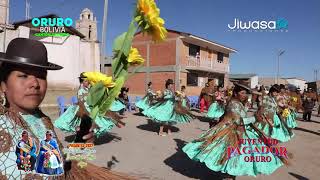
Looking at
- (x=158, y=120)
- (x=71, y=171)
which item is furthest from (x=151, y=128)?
(x=71, y=171)

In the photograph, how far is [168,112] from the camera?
11.5m

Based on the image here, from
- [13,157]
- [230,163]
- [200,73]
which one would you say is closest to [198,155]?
[230,163]

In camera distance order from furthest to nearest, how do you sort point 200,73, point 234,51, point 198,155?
point 234,51 < point 200,73 < point 198,155

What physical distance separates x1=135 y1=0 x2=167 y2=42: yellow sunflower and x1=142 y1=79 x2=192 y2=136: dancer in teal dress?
9.65 meters

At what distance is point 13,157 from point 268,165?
4.74m

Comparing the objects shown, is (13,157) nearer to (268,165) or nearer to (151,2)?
(151,2)

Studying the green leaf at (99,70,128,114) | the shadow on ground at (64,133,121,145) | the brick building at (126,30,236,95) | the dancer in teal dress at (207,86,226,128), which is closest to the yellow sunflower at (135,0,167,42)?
the green leaf at (99,70,128,114)

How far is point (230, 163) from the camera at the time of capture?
18.9ft

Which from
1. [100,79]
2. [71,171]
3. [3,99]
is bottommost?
[71,171]

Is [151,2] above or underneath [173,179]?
above

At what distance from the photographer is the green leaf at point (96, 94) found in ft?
6.28

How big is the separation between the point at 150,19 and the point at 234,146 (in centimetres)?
451

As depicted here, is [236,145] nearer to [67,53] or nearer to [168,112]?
[168,112]

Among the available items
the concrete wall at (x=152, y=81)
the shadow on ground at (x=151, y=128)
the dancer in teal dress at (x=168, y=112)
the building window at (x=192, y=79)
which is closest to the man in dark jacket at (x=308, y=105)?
the shadow on ground at (x=151, y=128)
